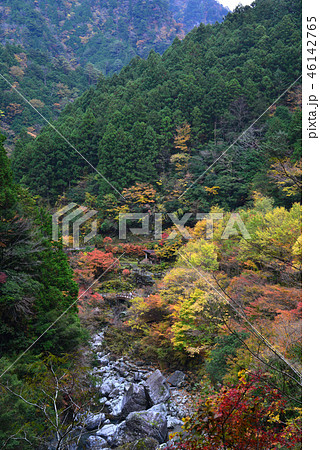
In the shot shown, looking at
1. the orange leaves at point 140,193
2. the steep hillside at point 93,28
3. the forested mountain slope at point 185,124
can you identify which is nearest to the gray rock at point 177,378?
the forested mountain slope at point 185,124

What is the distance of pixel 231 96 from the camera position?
29938 millimetres

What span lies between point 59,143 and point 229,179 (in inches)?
665

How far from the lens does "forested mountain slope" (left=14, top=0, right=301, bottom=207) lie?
2670 centimetres

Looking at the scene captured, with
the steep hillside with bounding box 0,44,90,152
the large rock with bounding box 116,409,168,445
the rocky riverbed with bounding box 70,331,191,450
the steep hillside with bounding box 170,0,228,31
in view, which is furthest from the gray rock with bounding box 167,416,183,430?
the steep hillside with bounding box 170,0,228,31

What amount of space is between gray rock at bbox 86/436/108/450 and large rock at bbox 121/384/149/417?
3.99 feet

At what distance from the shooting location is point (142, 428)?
301 inches

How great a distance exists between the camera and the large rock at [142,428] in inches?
295

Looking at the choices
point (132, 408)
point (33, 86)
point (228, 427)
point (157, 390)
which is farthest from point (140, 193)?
point (33, 86)

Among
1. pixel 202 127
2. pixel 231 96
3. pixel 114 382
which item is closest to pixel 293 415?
pixel 114 382

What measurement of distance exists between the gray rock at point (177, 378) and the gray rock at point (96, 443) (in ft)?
11.5

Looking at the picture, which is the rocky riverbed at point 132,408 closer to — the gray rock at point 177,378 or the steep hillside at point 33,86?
the gray rock at point 177,378

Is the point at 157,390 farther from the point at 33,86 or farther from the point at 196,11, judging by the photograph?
the point at 196,11

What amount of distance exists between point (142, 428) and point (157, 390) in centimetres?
192
